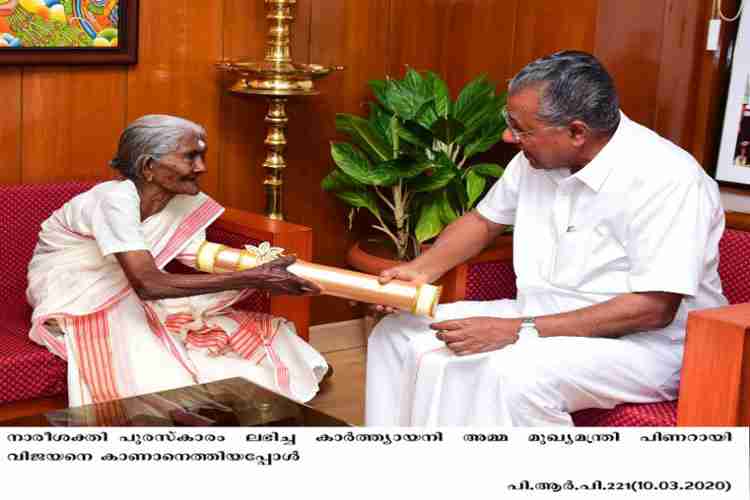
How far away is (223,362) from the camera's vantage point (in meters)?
3.30

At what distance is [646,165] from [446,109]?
52.0 inches

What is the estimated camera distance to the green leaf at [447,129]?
152 inches

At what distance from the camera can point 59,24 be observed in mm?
3529

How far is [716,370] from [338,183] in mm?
1998

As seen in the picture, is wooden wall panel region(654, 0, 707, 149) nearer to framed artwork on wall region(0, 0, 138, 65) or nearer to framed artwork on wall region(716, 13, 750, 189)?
framed artwork on wall region(716, 13, 750, 189)

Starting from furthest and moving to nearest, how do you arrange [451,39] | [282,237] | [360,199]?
[451,39] → [360,199] → [282,237]

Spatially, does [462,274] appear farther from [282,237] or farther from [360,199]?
[360,199]

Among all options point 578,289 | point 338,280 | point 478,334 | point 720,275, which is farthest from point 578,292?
point 338,280

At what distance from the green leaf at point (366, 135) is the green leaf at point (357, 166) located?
51mm

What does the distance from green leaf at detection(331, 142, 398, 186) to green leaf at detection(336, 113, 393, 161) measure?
0.05 meters

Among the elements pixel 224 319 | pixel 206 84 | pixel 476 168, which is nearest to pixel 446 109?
pixel 476 168

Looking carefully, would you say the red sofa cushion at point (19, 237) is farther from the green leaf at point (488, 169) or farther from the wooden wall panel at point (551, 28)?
the wooden wall panel at point (551, 28)

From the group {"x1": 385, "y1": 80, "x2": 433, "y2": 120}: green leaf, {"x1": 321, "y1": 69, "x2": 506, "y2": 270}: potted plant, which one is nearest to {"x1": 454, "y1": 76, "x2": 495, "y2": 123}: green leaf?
{"x1": 321, "y1": 69, "x2": 506, "y2": 270}: potted plant

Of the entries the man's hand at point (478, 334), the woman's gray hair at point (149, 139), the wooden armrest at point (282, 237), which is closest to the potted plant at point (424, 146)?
the wooden armrest at point (282, 237)
